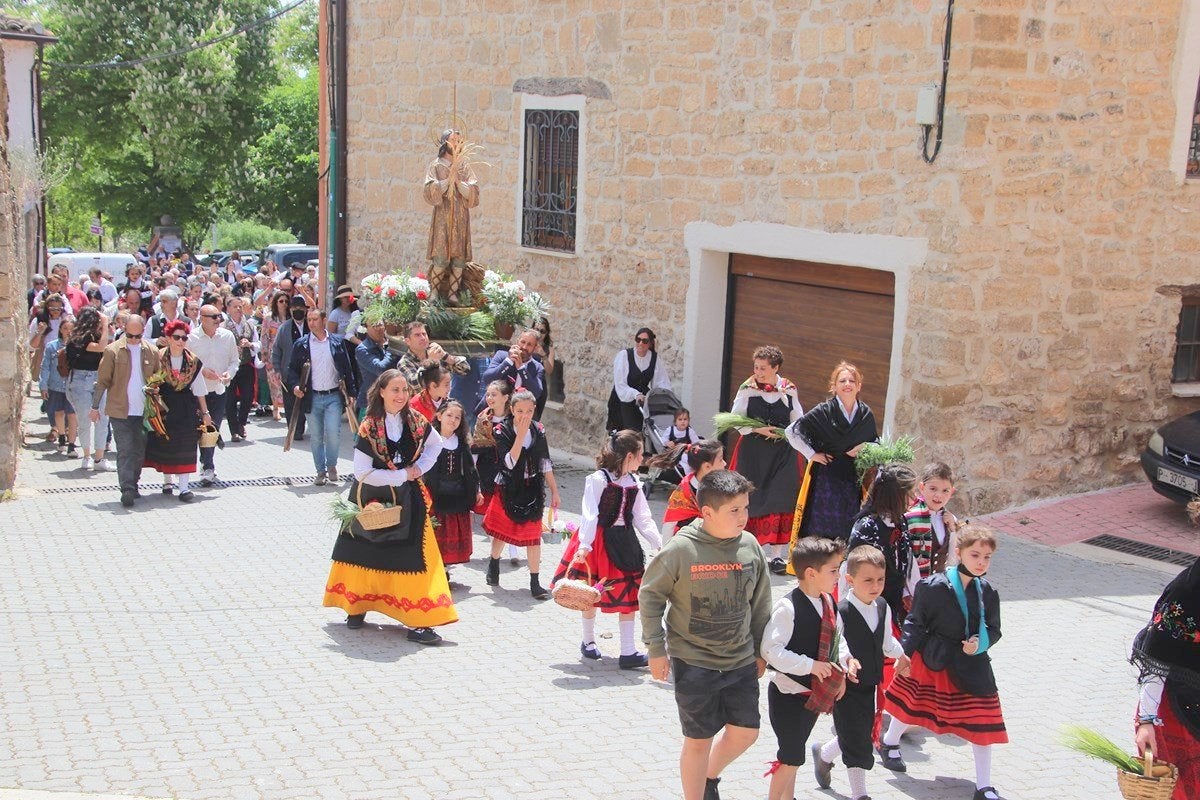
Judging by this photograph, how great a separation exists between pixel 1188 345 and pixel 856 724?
7847 mm

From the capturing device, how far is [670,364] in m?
13.9

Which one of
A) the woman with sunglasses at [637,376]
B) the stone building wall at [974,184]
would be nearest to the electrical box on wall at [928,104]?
the stone building wall at [974,184]

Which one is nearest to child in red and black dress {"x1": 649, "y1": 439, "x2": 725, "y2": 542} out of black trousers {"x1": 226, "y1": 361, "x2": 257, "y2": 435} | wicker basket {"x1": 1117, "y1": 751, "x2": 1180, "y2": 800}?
wicker basket {"x1": 1117, "y1": 751, "x2": 1180, "y2": 800}

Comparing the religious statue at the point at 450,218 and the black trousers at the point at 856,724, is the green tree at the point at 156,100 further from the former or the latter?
the black trousers at the point at 856,724

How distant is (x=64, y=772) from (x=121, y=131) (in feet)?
109

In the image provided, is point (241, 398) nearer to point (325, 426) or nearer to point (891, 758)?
point (325, 426)

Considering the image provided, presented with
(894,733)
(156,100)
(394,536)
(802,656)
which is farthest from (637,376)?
(156,100)

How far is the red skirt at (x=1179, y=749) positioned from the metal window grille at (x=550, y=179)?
10750mm

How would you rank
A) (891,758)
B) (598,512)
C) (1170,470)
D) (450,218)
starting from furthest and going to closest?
(450,218), (1170,470), (598,512), (891,758)

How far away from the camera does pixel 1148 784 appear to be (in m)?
4.69

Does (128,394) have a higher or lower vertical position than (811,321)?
lower

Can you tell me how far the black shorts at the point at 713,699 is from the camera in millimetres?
5582

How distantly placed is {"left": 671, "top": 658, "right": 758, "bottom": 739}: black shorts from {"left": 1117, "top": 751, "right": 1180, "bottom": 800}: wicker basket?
4.89 feet

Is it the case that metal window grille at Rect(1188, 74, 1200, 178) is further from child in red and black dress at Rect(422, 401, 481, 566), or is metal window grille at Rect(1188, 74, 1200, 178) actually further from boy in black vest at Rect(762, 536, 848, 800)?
boy in black vest at Rect(762, 536, 848, 800)
